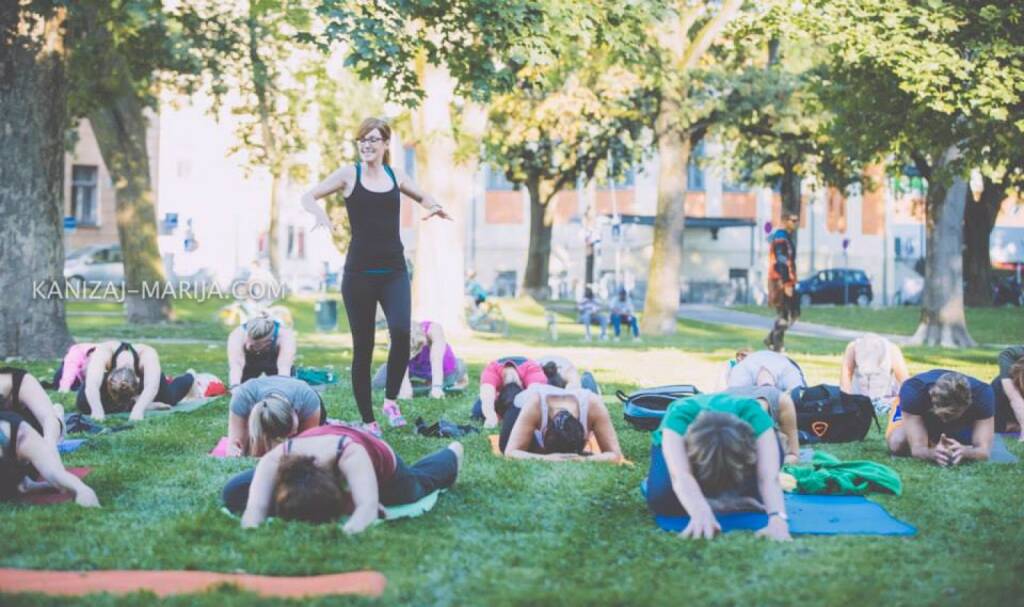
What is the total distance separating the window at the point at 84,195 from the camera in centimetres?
5116

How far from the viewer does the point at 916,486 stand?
7.66m

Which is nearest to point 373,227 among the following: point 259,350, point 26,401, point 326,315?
point 26,401

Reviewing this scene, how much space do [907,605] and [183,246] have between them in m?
34.4

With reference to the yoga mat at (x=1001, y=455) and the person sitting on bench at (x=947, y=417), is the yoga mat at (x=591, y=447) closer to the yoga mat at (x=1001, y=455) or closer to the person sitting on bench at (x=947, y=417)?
the person sitting on bench at (x=947, y=417)

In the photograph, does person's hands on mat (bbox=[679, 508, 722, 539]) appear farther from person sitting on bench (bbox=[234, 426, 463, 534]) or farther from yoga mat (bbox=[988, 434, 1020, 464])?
yoga mat (bbox=[988, 434, 1020, 464])

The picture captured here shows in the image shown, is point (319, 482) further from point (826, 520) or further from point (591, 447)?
point (591, 447)

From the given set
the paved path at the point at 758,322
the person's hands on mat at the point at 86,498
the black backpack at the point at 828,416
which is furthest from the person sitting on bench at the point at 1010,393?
the paved path at the point at 758,322

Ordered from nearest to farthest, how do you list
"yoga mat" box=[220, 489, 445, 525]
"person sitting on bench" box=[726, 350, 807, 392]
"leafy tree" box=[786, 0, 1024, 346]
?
1. "yoga mat" box=[220, 489, 445, 525]
2. "person sitting on bench" box=[726, 350, 807, 392]
3. "leafy tree" box=[786, 0, 1024, 346]

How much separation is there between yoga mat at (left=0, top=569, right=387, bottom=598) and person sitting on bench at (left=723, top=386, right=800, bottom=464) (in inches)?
150

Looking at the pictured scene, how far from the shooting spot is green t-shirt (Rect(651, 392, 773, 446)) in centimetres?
631

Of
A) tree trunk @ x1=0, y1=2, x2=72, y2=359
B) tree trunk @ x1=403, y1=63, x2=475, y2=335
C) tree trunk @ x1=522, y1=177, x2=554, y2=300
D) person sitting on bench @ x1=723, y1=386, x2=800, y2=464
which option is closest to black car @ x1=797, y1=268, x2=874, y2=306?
tree trunk @ x1=522, y1=177, x2=554, y2=300

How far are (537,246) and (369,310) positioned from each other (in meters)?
38.3

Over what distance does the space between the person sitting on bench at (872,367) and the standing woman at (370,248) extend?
4.74 m

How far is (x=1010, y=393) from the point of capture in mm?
10078
